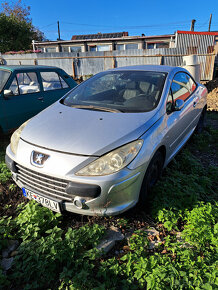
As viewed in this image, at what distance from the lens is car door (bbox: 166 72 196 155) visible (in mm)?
2723

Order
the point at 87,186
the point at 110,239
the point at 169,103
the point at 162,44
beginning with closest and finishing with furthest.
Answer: the point at 87,186
the point at 110,239
the point at 169,103
the point at 162,44

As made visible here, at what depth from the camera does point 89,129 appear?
2.22 metres

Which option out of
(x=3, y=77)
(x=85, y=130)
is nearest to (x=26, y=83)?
(x=3, y=77)

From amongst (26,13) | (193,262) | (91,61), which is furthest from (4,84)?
(26,13)

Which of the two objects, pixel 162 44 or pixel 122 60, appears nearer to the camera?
pixel 122 60

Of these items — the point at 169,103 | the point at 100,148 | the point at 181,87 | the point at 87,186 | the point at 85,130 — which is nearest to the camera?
the point at 87,186

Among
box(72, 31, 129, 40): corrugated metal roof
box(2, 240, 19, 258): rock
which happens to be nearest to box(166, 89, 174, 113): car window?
box(2, 240, 19, 258): rock

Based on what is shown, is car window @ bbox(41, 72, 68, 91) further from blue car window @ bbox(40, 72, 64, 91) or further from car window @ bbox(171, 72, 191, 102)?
car window @ bbox(171, 72, 191, 102)

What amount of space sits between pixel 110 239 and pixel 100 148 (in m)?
0.90

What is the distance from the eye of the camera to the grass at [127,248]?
158 centimetres

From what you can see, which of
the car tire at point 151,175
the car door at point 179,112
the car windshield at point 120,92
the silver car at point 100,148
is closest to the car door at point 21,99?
the car windshield at point 120,92

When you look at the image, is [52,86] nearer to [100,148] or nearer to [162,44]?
[100,148]

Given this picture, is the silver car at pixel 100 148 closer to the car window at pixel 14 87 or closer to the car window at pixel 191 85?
the car window at pixel 191 85

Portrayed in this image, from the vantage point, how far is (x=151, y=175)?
242 cm
